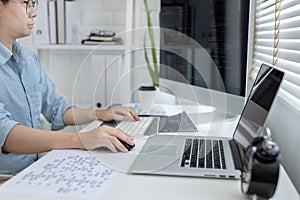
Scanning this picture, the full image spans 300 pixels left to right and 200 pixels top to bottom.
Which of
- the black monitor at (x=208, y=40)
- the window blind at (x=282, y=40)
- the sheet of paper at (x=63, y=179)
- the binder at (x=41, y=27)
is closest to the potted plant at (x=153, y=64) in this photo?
the black monitor at (x=208, y=40)

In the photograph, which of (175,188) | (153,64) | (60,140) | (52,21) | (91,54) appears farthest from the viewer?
(91,54)

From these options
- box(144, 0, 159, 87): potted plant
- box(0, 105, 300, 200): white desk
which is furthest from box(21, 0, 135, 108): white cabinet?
box(0, 105, 300, 200): white desk

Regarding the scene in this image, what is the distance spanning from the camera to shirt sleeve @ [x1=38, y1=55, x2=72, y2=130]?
1584 mm

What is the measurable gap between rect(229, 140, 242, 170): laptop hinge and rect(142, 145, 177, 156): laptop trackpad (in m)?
0.14

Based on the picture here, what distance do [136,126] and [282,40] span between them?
1.68ft

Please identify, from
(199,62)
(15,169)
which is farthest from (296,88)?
(15,169)

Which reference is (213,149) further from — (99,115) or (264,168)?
(99,115)

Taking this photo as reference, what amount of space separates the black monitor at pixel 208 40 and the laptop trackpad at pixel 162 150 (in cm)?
33

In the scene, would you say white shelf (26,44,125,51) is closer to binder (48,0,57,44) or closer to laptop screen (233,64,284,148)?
binder (48,0,57,44)

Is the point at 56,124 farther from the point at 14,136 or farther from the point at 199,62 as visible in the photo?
the point at 199,62

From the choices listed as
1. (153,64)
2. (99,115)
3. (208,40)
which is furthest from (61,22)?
(208,40)

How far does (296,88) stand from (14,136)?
0.77m

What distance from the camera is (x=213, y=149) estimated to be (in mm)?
995

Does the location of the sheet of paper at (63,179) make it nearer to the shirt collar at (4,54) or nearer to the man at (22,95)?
the man at (22,95)
